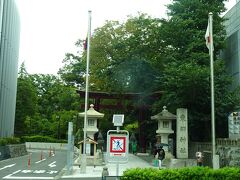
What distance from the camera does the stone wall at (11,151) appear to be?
3653 centimetres

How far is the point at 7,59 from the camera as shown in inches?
1875

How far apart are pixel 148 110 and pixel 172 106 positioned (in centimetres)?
1206

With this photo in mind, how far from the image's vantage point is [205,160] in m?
26.7

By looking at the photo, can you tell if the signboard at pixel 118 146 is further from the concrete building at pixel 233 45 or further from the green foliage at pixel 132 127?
the green foliage at pixel 132 127

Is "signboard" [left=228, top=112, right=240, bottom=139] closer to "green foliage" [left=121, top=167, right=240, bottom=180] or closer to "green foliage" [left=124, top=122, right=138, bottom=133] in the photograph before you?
"green foliage" [left=121, top=167, right=240, bottom=180]

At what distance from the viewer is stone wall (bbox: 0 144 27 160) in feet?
120

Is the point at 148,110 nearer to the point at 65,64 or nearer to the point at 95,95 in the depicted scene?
the point at 95,95

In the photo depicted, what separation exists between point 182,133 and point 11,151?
64.9ft

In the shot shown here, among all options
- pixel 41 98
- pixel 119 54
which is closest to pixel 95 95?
pixel 119 54

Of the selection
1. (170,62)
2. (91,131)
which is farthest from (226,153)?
(91,131)

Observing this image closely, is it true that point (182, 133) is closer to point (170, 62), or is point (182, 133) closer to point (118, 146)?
point (170, 62)

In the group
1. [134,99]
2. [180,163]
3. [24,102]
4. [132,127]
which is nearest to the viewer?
[180,163]

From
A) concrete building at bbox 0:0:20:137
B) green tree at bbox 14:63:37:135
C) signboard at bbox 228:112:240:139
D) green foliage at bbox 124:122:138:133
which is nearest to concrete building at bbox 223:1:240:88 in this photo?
signboard at bbox 228:112:240:139

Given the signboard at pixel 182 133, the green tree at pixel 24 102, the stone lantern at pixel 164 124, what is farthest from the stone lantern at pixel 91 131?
the green tree at pixel 24 102
